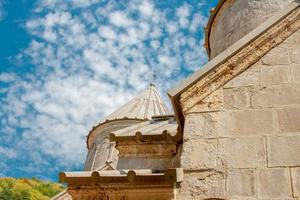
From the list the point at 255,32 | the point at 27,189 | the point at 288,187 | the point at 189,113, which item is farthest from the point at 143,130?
the point at 27,189

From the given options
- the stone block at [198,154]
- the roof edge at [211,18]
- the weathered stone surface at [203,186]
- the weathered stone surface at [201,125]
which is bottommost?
the weathered stone surface at [203,186]

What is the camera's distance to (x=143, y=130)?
5773 mm

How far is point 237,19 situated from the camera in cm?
704

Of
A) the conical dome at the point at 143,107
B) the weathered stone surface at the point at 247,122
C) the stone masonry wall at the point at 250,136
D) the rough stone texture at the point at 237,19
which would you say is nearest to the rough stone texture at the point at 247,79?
the stone masonry wall at the point at 250,136

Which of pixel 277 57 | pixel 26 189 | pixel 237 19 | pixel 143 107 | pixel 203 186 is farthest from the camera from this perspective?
pixel 26 189

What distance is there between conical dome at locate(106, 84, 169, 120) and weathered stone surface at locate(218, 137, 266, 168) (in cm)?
871

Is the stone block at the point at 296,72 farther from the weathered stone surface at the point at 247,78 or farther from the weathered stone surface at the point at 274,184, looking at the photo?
the weathered stone surface at the point at 274,184

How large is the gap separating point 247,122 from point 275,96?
0.37 metres

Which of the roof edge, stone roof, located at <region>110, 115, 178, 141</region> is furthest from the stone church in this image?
the roof edge

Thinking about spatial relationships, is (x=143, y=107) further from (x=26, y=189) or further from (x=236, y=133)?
(x=236, y=133)

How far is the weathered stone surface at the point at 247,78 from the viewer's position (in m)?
4.15

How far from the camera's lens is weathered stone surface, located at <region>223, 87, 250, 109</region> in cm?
404

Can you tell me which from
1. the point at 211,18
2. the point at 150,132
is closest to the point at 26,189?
the point at 211,18

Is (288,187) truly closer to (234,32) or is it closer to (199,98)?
(199,98)
